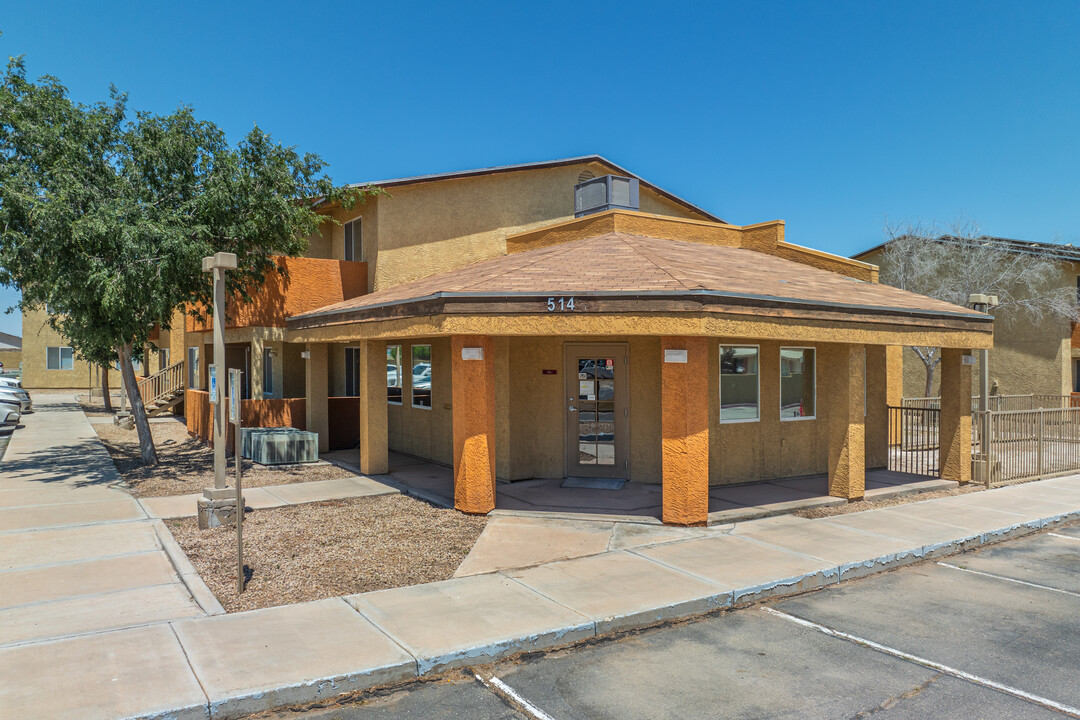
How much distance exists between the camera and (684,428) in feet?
30.0

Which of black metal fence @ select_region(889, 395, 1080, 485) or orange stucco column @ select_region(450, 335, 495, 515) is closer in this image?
orange stucco column @ select_region(450, 335, 495, 515)

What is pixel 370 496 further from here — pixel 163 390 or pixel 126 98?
pixel 163 390

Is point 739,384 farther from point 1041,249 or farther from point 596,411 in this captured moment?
point 1041,249

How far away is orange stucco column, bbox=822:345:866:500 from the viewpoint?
11062mm

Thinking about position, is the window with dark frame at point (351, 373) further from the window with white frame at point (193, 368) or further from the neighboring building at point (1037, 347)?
the neighboring building at point (1037, 347)

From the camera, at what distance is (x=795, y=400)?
13016 mm

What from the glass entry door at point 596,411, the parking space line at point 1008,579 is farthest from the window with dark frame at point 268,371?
the parking space line at point 1008,579

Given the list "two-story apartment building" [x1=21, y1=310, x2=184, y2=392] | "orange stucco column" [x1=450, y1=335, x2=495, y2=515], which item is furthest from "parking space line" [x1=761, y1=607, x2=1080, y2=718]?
"two-story apartment building" [x1=21, y1=310, x2=184, y2=392]

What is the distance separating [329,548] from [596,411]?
5248 mm

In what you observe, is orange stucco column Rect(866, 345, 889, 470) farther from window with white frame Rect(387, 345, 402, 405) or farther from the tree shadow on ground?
the tree shadow on ground

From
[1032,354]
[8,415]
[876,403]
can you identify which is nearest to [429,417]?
[876,403]

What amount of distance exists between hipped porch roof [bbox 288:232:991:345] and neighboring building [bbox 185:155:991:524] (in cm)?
4

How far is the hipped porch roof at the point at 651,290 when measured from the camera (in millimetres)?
9047

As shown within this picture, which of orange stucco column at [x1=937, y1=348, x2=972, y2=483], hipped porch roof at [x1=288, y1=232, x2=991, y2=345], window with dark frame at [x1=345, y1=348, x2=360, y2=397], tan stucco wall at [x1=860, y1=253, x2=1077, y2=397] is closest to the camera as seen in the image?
hipped porch roof at [x1=288, y1=232, x2=991, y2=345]
